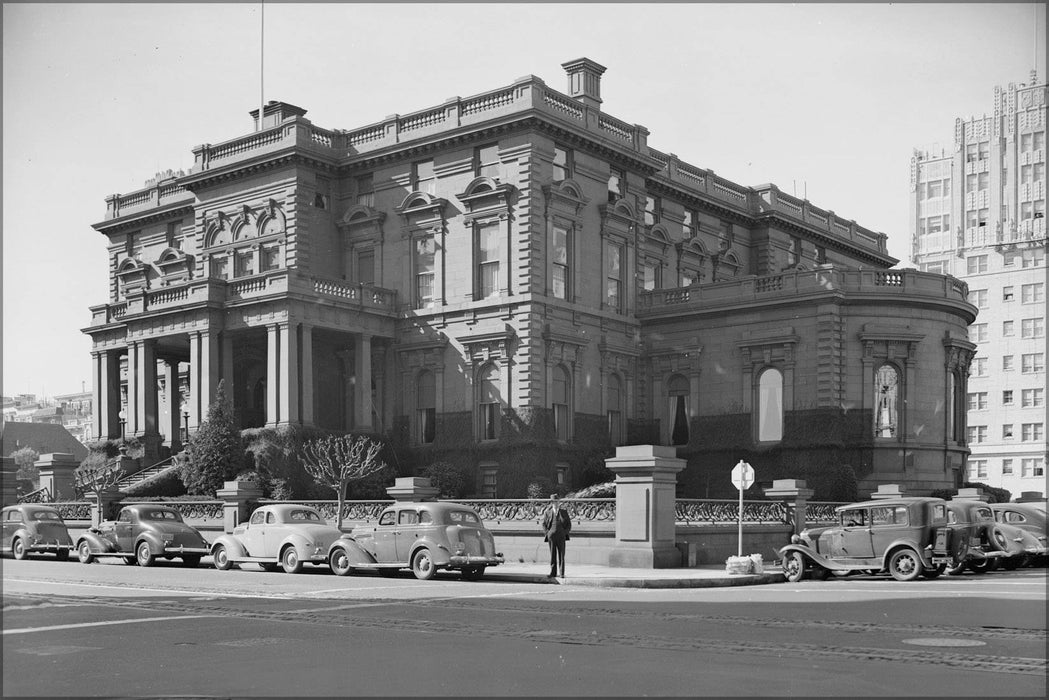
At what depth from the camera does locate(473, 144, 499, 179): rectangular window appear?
4884 centimetres

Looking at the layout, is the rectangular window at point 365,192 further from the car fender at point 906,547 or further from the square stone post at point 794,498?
the car fender at point 906,547

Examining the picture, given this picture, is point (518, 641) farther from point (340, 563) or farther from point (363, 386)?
point (363, 386)

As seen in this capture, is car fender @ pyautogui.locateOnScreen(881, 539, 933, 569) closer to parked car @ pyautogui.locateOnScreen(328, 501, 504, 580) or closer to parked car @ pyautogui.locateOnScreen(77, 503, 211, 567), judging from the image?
parked car @ pyautogui.locateOnScreen(328, 501, 504, 580)

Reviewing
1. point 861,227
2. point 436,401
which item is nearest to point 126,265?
point 436,401

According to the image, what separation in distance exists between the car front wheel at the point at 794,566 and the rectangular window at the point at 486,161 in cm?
2498

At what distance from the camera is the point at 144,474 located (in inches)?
1913

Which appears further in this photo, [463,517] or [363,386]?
[363,386]

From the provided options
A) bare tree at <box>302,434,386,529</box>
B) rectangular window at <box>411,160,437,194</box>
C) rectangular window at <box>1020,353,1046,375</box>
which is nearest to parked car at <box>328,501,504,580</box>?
bare tree at <box>302,434,386,529</box>

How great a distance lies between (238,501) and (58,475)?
1330 cm

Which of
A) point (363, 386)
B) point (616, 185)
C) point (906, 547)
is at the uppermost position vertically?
point (616, 185)

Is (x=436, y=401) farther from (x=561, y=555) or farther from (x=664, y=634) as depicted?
(x=664, y=634)

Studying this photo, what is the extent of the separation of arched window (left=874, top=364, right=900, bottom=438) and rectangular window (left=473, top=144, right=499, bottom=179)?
1755cm

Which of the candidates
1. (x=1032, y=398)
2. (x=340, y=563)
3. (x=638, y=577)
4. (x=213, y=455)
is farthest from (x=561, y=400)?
(x=1032, y=398)

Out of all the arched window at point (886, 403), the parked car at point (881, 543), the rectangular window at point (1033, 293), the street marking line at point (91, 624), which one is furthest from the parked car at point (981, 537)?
the rectangular window at point (1033, 293)
